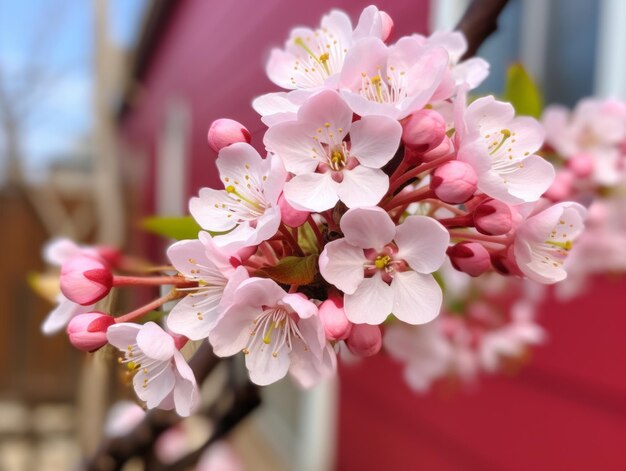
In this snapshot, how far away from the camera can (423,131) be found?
0.26 m

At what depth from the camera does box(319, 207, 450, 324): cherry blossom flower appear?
10.3 inches

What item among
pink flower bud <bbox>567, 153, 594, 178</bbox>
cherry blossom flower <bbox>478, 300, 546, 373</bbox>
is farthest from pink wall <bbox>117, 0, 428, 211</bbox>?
cherry blossom flower <bbox>478, 300, 546, 373</bbox>

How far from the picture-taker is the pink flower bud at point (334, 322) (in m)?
0.26

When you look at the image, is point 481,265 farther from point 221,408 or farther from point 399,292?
point 221,408

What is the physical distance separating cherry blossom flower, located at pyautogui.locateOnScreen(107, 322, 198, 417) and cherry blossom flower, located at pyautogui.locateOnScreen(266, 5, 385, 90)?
5.8 inches

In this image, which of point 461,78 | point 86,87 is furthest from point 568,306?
point 86,87

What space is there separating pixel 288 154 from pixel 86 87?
2.24 meters

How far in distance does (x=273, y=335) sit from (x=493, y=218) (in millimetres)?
121

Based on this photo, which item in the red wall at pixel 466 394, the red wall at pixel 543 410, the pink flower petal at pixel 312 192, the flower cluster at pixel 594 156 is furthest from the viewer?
the red wall at pixel 543 410

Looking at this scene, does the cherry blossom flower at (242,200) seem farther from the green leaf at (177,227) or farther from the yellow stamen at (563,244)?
the yellow stamen at (563,244)

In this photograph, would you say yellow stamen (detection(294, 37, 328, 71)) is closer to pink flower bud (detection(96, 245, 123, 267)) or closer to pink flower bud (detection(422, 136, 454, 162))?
pink flower bud (detection(422, 136, 454, 162))

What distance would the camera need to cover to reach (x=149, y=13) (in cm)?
426

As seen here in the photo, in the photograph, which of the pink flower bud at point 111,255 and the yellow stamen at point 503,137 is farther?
the pink flower bud at point 111,255

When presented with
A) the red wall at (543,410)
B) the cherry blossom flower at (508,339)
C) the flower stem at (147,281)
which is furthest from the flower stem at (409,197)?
the red wall at (543,410)
